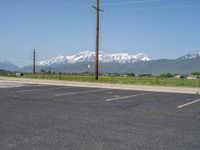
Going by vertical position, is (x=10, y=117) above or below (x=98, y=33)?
below

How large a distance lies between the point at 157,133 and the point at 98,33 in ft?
76.6

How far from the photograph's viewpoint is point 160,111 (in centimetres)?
1091

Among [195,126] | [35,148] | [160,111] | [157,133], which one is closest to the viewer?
[35,148]

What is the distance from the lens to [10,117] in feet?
28.7

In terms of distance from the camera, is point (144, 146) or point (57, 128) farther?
point (57, 128)

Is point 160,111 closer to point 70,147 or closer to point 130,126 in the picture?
point 130,126

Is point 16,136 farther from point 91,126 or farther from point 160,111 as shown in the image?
point 160,111

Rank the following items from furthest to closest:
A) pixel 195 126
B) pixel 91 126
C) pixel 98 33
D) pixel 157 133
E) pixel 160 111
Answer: pixel 98 33 → pixel 160 111 → pixel 195 126 → pixel 91 126 → pixel 157 133

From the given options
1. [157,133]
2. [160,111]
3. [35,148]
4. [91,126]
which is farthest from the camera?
[160,111]

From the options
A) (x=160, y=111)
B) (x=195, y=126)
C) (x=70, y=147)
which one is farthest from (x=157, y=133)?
(x=160, y=111)

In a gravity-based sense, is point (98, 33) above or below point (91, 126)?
above

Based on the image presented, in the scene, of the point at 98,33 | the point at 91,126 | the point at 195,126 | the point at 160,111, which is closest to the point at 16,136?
the point at 91,126

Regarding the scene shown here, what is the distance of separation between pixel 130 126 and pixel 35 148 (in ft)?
9.88

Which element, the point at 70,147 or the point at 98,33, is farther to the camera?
the point at 98,33
